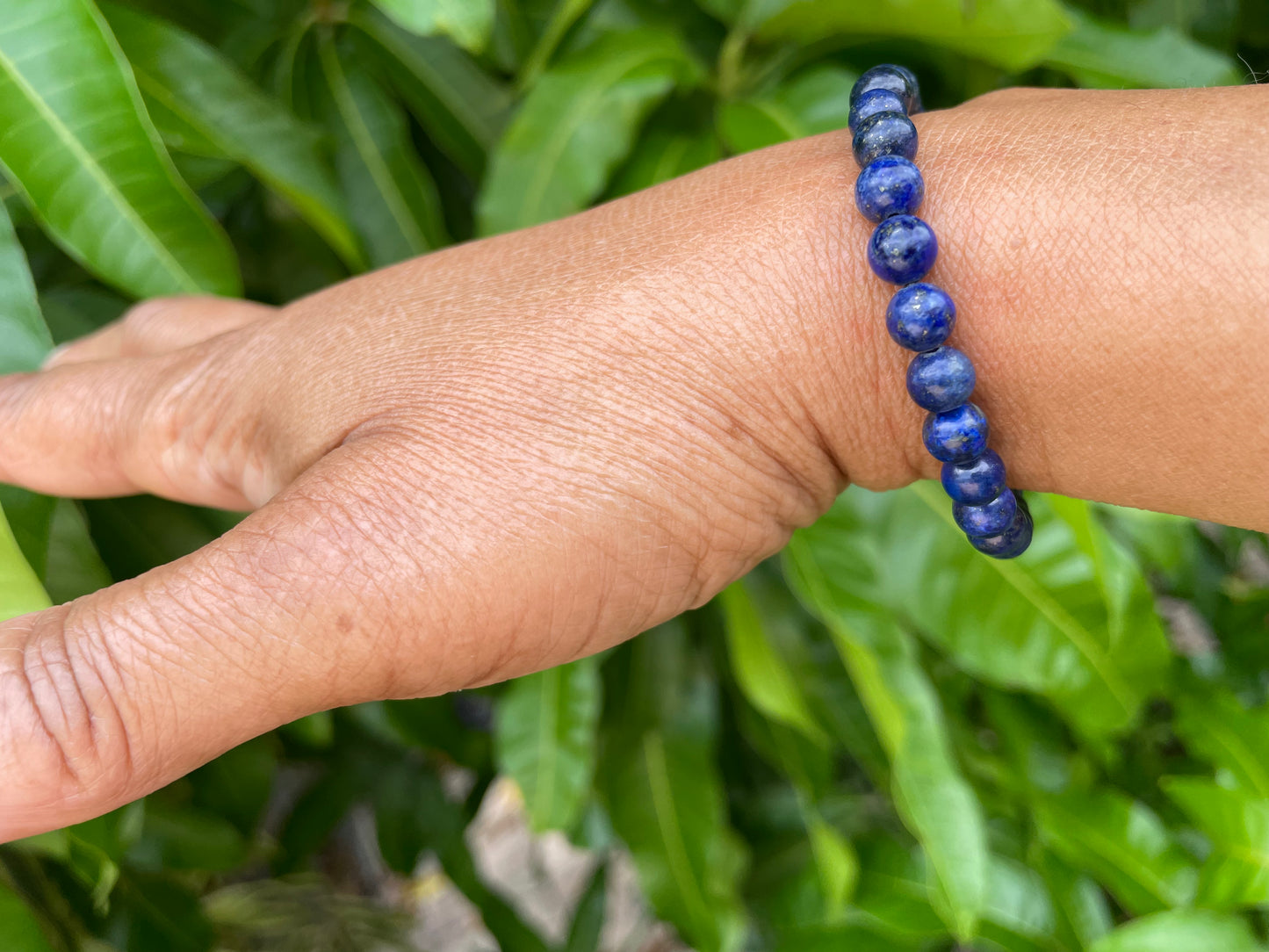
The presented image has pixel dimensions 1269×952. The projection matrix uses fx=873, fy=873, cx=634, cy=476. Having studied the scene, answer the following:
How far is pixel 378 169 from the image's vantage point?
3.03 ft

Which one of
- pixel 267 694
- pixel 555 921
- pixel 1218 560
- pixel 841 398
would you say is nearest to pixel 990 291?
pixel 841 398

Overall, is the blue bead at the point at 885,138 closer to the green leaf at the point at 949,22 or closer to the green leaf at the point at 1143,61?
the green leaf at the point at 949,22

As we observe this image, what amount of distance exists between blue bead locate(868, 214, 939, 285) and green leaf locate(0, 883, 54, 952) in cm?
79

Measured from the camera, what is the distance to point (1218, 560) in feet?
4.50

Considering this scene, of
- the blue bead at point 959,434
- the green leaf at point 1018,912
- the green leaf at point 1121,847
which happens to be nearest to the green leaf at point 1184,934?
the green leaf at point 1121,847

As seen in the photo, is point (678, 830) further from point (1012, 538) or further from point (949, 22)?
point (949, 22)

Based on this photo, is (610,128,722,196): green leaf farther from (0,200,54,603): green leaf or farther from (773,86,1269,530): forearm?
(0,200,54,603): green leaf

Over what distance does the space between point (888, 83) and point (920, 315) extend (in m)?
0.16

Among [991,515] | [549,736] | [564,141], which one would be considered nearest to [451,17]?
[564,141]

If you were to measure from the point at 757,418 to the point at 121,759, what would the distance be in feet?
1.31

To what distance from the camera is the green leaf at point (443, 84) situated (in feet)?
2.99

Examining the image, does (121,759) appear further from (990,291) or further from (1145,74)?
(1145,74)

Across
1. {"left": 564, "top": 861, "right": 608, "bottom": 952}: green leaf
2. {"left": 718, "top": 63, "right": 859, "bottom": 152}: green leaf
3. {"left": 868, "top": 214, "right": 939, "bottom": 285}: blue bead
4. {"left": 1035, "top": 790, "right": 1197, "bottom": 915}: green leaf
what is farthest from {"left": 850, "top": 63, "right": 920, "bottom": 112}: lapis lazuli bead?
{"left": 564, "top": 861, "right": 608, "bottom": 952}: green leaf

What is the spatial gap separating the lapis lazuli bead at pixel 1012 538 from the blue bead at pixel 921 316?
13 cm
